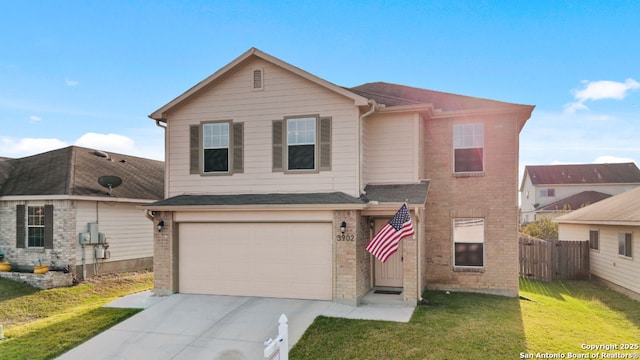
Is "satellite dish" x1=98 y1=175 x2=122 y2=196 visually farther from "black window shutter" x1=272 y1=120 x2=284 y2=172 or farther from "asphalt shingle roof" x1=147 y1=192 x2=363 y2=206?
"black window shutter" x1=272 y1=120 x2=284 y2=172

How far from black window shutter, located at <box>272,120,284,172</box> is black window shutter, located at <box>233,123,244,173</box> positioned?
97cm

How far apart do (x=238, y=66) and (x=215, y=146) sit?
2.41 metres

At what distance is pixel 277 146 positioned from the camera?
1184cm

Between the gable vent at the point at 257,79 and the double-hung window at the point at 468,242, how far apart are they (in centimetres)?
714

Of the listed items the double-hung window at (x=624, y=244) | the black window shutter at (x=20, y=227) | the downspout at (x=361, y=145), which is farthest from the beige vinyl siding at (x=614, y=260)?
the black window shutter at (x=20, y=227)

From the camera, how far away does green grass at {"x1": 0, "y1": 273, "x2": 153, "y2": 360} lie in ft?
29.9

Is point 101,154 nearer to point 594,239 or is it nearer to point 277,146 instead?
point 277,146

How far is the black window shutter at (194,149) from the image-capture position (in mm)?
12555

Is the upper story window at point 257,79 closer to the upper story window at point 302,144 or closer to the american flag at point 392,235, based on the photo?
the upper story window at point 302,144

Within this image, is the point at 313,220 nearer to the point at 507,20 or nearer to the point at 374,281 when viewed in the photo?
the point at 374,281

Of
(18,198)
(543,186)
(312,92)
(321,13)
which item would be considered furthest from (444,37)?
(543,186)

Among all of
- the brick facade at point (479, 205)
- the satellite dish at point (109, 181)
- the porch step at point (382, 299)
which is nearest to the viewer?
the porch step at point (382, 299)

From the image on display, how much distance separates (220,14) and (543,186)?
39.8 m

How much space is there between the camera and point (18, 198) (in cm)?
1627
